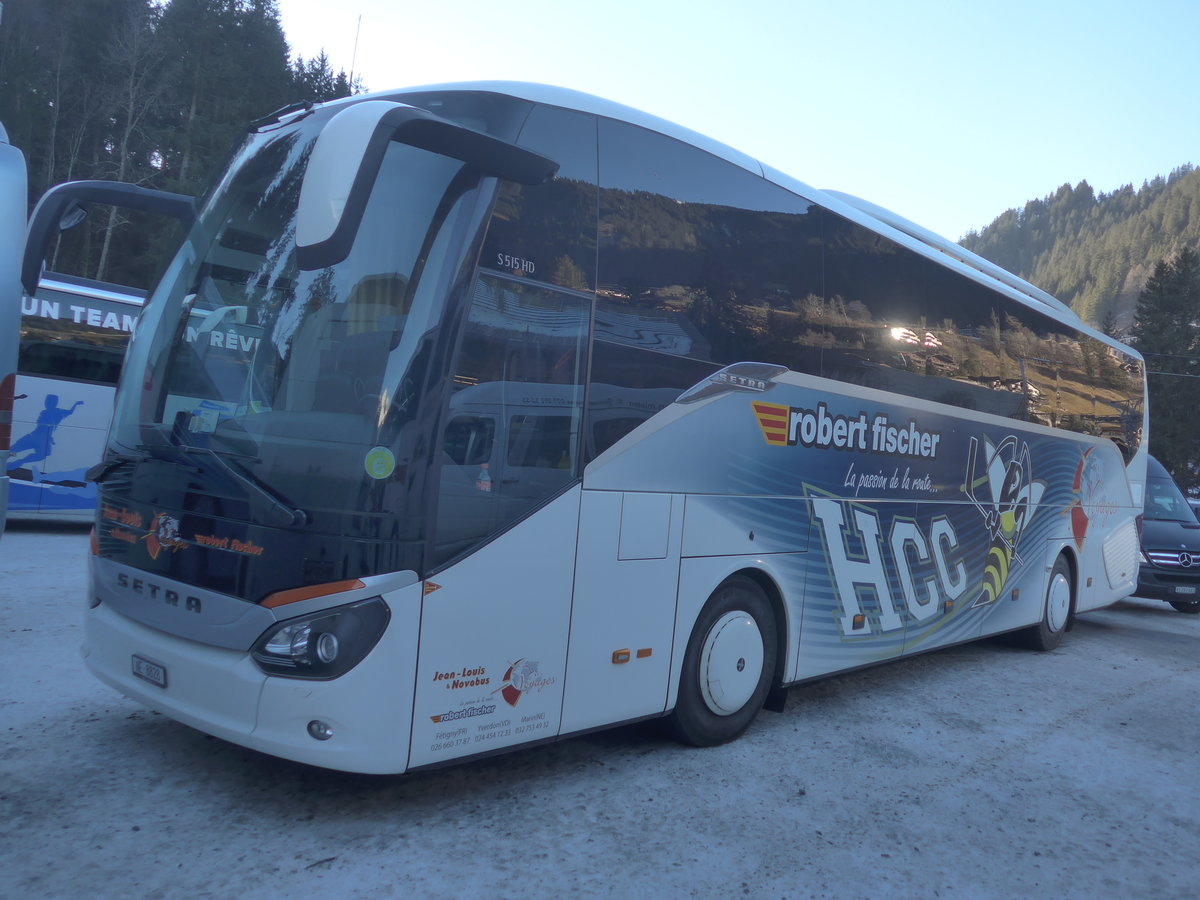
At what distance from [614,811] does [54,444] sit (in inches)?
457

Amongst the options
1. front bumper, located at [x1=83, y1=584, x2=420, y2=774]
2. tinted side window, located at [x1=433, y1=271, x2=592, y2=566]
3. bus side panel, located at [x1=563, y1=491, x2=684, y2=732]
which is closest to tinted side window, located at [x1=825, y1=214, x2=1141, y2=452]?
bus side panel, located at [x1=563, y1=491, x2=684, y2=732]

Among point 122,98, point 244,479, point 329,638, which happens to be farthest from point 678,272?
point 122,98

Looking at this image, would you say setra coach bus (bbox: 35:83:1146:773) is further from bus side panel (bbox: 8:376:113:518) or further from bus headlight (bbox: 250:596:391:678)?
bus side panel (bbox: 8:376:113:518)

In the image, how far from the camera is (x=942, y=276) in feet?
26.9

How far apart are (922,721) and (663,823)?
124 inches

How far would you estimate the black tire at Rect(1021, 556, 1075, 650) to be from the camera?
10.3m

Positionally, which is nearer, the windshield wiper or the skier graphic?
the windshield wiper

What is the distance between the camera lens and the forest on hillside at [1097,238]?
109m

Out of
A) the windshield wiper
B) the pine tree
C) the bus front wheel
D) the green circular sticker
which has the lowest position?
the bus front wheel

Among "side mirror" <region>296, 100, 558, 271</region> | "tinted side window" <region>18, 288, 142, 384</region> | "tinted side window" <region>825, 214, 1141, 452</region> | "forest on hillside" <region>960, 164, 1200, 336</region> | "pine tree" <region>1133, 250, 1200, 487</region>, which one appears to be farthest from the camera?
"forest on hillside" <region>960, 164, 1200, 336</region>

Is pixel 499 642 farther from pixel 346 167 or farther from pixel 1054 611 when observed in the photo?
pixel 1054 611

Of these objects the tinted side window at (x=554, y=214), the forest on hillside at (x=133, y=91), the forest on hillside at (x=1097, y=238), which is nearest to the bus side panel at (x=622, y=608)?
the tinted side window at (x=554, y=214)

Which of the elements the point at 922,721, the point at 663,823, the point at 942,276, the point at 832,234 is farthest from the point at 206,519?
the point at 942,276

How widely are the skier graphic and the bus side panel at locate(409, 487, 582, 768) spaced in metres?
11.2
